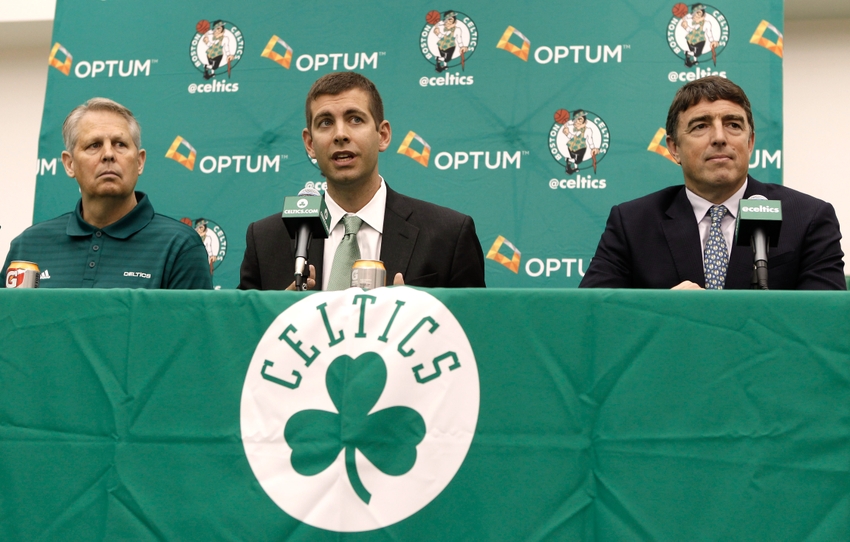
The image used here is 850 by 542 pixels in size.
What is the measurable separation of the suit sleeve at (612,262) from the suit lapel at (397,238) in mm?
469

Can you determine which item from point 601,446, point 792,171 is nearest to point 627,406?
point 601,446

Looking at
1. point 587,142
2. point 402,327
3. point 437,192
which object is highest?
point 587,142

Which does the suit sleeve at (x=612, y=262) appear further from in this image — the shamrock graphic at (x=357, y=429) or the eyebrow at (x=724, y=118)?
the shamrock graphic at (x=357, y=429)

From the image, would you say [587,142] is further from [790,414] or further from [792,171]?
[790,414]

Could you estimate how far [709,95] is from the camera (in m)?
2.17

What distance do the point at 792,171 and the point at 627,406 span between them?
2941 mm

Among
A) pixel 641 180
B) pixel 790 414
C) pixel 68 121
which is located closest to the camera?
pixel 790 414

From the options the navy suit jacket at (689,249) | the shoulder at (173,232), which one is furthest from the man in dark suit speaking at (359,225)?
the navy suit jacket at (689,249)

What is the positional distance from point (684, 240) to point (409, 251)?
0.71 metres

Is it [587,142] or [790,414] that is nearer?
[790,414]

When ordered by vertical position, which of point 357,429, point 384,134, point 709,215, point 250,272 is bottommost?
point 357,429

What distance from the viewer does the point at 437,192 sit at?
3154mm

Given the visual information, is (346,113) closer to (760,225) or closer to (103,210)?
(103,210)

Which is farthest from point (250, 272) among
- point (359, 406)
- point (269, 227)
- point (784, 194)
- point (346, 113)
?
point (784, 194)
